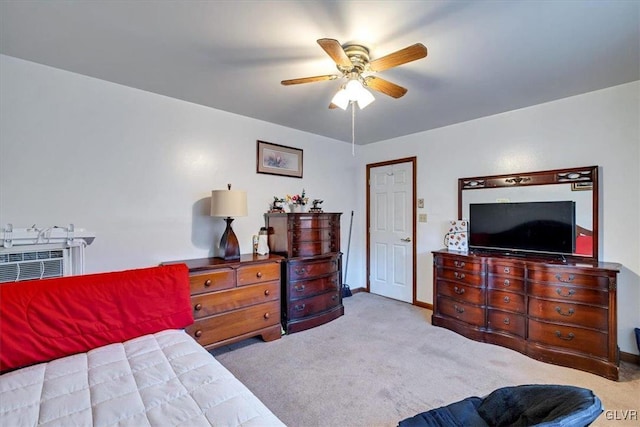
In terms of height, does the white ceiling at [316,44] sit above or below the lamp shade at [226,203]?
above

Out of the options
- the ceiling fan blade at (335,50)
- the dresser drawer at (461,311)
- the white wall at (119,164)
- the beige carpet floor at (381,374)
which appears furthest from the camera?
the dresser drawer at (461,311)

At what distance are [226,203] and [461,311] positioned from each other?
273 centimetres

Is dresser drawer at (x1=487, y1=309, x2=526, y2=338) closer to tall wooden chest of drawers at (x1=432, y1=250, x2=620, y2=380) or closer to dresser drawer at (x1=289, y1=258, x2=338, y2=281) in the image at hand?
tall wooden chest of drawers at (x1=432, y1=250, x2=620, y2=380)

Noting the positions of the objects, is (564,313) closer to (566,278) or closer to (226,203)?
(566,278)

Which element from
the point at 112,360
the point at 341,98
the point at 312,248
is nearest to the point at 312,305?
the point at 312,248

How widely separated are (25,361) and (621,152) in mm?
4520

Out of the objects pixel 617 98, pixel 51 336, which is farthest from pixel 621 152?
pixel 51 336

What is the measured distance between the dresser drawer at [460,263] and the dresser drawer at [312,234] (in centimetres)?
132

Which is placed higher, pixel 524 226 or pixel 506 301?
pixel 524 226

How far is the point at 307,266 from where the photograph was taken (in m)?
3.39

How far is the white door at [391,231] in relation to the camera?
13.9ft

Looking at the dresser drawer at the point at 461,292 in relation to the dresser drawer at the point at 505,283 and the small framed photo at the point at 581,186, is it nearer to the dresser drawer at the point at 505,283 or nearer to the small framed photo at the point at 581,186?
the dresser drawer at the point at 505,283

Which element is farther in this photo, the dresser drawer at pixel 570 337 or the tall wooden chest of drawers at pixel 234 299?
the tall wooden chest of drawers at pixel 234 299

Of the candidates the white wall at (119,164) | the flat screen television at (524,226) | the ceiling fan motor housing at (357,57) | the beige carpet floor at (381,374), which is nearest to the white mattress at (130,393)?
the beige carpet floor at (381,374)
